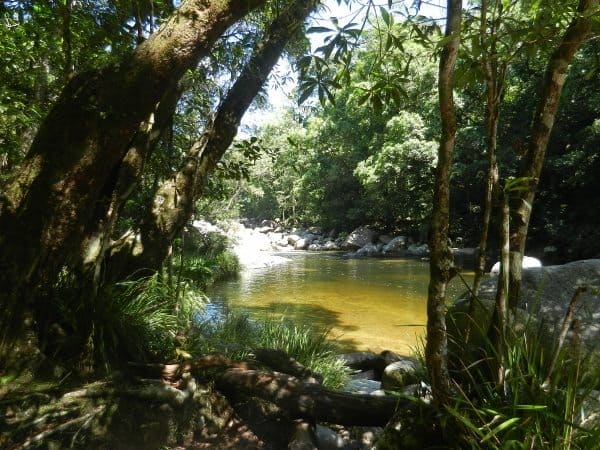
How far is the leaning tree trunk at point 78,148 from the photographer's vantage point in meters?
2.49

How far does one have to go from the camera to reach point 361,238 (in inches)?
1046

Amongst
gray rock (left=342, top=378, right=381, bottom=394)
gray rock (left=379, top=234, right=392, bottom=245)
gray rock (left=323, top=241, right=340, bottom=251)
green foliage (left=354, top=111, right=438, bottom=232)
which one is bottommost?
gray rock (left=342, top=378, right=381, bottom=394)

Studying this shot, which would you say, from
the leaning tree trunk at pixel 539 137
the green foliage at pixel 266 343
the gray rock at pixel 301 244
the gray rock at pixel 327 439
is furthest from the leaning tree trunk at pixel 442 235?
the gray rock at pixel 301 244

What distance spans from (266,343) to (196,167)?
88.0 inches

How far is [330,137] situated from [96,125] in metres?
26.8

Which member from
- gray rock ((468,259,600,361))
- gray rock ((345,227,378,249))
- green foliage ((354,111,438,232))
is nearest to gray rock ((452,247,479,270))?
green foliage ((354,111,438,232))

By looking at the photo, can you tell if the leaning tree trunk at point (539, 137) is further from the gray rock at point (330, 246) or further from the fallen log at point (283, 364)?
the gray rock at point (330, 246)

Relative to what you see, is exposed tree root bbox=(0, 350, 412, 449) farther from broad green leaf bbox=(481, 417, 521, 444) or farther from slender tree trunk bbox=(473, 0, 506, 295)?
slender tree trunk bbox=(473, 0, 506, 295)

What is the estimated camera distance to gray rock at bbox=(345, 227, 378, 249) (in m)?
26.0

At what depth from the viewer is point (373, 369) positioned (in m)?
5.54

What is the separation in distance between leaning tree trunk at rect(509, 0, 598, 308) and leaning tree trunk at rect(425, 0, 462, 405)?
17.4 inches

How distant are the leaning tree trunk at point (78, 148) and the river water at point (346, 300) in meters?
4.20

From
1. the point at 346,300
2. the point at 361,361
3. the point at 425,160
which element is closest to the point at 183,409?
the point at 361,361

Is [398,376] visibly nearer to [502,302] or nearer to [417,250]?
[502,302]
